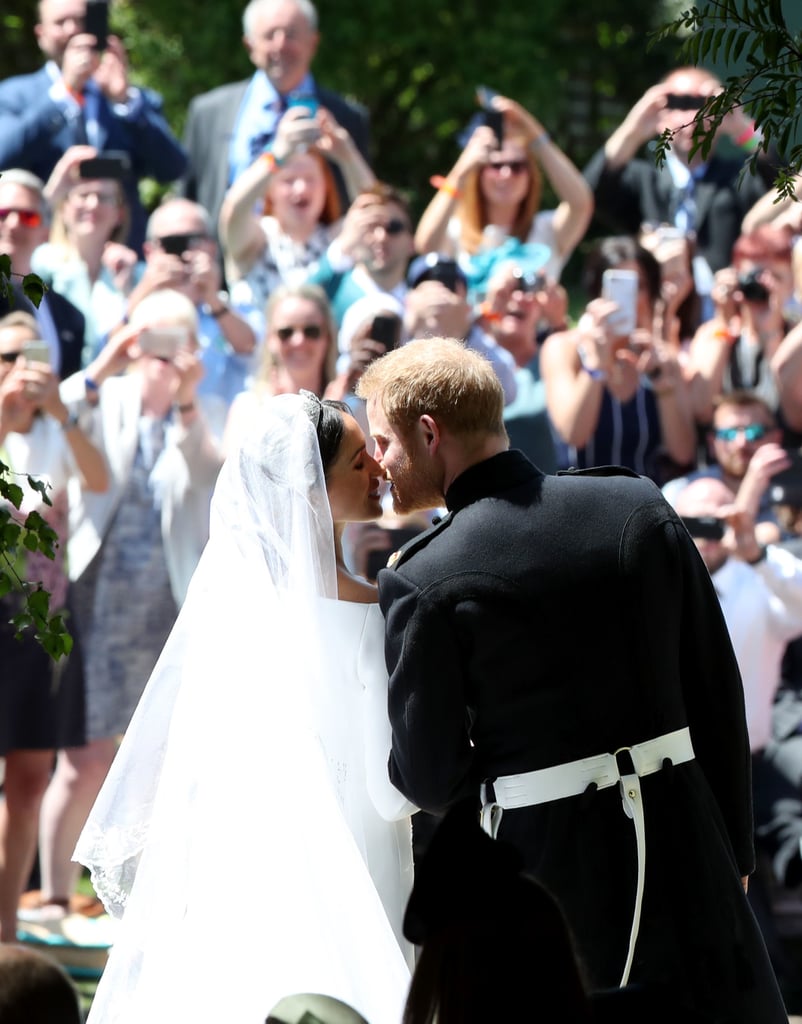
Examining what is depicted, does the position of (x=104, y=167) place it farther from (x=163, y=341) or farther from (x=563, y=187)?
(x=563, y=187)

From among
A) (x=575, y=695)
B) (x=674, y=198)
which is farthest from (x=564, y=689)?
(x=674, y=198)

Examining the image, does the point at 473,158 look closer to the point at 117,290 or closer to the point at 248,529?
the point at 117,290

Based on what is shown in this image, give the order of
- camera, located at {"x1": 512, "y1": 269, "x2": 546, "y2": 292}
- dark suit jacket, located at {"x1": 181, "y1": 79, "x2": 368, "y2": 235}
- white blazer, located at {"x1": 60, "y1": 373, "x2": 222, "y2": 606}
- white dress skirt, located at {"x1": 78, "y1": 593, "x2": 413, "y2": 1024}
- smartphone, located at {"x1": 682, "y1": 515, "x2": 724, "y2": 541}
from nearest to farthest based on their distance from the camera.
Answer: white dress skirt, located at {"x1": 78, "y1": 593, "x2": 413, "y2": 1024}
smartphone, located at {"x1": 682, "y1": 515, "x2": 724, "y2": 541}
white blazer, located at {"x1": 60, "y1": 373, "x2": 222, "y2": 606}
camera, located at {"x1": 512, "y1": 269, "x2": 546, "y2": 292}
dark suit jacket, located at {"x1": 181, "y1": 79, "x2": 368, "y2": 235}

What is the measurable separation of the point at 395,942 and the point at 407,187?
9.96 meters

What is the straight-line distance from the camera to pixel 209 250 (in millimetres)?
5512

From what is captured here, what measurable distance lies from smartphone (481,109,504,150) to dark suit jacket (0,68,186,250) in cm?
131

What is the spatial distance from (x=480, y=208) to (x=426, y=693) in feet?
12.9

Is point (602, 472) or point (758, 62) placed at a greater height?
point (758, 62)

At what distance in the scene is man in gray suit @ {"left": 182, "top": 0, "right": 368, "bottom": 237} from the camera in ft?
19.0

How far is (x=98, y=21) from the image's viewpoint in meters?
5.83

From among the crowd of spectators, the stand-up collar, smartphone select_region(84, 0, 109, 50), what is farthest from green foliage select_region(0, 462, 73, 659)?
smartphone select_region(84, 0, 109, 50)

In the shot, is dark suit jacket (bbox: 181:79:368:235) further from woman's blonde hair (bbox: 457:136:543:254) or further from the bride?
the bride

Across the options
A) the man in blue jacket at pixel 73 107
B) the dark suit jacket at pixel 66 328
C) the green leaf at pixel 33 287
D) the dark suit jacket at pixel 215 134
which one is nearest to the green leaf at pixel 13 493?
the green leaf at pixel 33 287

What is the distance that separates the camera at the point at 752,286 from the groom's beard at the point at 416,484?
337 cm
